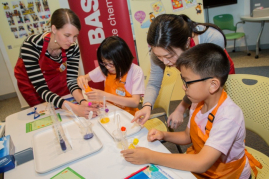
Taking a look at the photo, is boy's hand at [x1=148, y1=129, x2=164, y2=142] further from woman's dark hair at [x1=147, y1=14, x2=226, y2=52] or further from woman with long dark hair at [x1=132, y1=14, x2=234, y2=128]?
woman's dark hair at [x1=147, y1=14, x2=226, y2=52]

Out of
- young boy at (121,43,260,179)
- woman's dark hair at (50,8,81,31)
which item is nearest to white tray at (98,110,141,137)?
young boy at (121,43,260,179)

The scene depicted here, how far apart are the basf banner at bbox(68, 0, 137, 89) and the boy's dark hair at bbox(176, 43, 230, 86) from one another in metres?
2.04

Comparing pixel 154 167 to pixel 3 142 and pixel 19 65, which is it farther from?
pixel 19 65

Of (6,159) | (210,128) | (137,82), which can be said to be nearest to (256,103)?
(210,128)

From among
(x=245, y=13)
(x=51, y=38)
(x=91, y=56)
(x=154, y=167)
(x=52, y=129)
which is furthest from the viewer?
(x=245, y=13)

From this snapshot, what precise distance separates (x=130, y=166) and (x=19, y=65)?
1411mm

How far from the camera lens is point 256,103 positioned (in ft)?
3.59

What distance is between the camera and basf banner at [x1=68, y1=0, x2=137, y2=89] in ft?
8.94

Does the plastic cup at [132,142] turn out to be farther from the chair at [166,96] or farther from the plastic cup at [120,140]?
the chair at [166,96]

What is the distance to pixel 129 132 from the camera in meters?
1.07

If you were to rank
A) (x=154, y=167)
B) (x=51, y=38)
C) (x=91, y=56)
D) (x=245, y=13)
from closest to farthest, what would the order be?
(x=154, y=167), (x=51, y=38), (x=91, y=56), (x=245, y=13)

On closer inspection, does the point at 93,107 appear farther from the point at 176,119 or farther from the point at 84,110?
the point at 176,119

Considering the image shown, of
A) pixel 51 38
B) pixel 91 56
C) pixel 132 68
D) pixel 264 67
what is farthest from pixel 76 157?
pixel 264 67

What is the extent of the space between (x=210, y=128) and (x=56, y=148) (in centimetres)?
76
